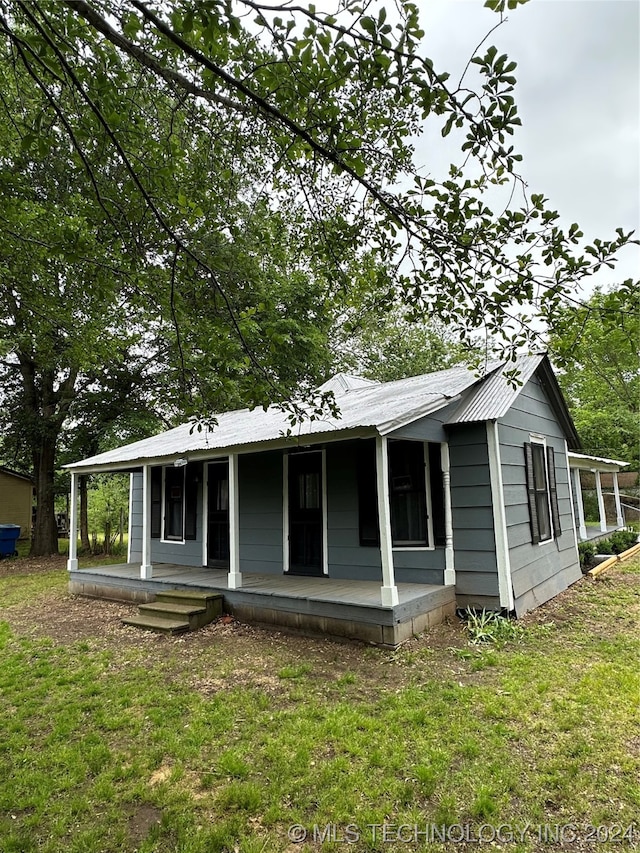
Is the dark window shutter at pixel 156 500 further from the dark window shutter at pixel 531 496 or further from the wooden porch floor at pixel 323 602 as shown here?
the dark window shutter at pixel 531 496

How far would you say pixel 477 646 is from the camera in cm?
512

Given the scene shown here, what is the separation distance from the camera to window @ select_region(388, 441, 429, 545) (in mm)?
6500

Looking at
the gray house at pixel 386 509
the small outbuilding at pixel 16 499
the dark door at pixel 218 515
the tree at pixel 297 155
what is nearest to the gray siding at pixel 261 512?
the gray house at pixel 386 509

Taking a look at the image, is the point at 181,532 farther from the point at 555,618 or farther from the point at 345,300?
the point at 345,300

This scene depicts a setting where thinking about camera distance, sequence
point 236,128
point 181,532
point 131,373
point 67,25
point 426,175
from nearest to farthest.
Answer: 1. point 67,25
2. point 426,175
3. point 236,128
4. point 181,532
5. point 131,373

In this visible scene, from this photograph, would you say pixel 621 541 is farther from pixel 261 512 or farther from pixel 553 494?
pixel 261 512

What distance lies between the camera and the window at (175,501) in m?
9.27

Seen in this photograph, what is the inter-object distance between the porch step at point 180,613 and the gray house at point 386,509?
9.1 inches

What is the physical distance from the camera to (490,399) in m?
6.67

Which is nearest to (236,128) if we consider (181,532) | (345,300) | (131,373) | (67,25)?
(67,25)

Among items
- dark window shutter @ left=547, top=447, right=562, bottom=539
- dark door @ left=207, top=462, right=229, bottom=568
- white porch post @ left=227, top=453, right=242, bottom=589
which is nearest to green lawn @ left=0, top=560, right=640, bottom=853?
white porch post @ left=227, top=453, right=242, bottom=589

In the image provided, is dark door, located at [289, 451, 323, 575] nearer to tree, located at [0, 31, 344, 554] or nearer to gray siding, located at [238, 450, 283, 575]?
gray siding, located at [238, 450, 283, 575]

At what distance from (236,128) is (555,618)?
6194mm

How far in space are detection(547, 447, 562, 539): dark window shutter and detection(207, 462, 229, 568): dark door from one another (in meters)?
5.35
